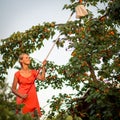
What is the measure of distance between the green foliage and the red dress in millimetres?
424

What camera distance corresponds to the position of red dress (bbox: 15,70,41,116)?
16.1 feet

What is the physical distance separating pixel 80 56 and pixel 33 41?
9.40 feet

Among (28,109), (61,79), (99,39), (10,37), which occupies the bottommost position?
(28,109)

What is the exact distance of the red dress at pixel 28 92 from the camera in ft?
16.1

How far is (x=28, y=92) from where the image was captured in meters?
4.93

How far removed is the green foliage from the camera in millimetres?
5727

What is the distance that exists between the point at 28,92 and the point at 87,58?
4.95 feet

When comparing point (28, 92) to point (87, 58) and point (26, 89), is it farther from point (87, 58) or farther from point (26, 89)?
point (87, 58)

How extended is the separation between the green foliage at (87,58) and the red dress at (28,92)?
0.42 m

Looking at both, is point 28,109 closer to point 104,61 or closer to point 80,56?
point 80,56

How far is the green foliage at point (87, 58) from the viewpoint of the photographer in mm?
5727

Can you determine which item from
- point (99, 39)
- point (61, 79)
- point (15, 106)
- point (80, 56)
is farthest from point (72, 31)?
point (15, 106)

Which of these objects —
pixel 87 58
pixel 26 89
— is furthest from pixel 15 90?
pixel 87 58

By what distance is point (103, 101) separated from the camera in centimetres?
642
